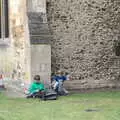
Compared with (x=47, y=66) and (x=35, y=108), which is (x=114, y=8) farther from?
(x=35, y=108)

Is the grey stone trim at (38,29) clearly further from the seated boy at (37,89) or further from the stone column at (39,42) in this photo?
the seated boy at (37,89)

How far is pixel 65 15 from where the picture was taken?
1758cm

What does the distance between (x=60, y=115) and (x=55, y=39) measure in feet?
19.2

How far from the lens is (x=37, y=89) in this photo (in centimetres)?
1593

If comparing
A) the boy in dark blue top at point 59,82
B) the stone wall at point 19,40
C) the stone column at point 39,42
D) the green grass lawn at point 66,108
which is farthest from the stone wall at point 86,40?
the green grass lawn at point 66,108

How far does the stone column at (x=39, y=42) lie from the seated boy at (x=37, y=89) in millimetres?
523

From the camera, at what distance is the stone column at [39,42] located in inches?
651

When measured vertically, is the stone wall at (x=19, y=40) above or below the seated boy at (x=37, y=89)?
above

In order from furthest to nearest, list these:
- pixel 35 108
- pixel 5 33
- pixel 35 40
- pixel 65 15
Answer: pixel 5 33 → pixel 65 15 → pixel 35 40 → pixel 35 108

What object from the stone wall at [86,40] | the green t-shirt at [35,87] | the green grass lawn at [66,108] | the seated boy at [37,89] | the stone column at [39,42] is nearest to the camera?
the green grass lawn at [66,108]

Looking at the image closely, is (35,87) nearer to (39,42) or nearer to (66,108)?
(39,42)

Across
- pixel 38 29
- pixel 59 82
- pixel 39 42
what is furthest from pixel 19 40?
pixel 59 82

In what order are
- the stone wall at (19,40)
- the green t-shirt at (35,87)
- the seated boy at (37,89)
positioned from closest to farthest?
1. the seated boy at (37,89)
2. the green t-shirt at (35,87)
3. the stone wall at (19,40)

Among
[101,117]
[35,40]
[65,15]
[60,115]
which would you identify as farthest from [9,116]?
[65,15]
